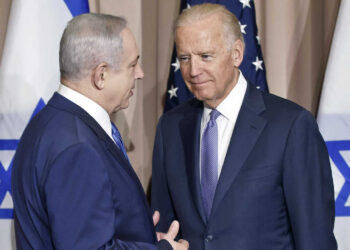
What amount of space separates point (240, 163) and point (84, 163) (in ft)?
2.36

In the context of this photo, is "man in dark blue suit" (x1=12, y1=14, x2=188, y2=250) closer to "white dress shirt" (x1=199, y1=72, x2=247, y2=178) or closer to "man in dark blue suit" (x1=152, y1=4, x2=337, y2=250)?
"man in dark blue suit" (x1=152, y1=4, x2=337, y2=250)

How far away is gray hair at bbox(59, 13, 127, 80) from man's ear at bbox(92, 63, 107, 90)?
1 centimetres

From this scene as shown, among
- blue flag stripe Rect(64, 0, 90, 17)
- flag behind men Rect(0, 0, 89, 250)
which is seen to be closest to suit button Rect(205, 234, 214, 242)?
flag behind men Rect(0, 0, 89, 250)

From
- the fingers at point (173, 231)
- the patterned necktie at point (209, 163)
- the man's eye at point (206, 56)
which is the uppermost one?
the man's eye at point (206, 56)

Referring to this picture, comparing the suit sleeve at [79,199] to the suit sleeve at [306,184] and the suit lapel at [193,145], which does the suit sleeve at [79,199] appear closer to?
the suit lapel at [193,145]

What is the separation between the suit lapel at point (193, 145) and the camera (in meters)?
1.94

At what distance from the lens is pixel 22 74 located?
2520 millimetres

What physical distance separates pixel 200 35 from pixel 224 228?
2.36 ft

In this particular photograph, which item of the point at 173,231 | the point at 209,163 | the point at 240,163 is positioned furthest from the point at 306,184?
the point at 173,231

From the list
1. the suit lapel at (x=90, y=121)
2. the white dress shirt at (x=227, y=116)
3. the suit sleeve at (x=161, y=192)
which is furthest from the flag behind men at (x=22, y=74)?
the suit lapel at (x=90, y=121)

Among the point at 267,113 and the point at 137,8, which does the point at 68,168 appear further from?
the point at 137,8

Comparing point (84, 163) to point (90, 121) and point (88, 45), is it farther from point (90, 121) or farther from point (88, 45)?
point (88, 45)

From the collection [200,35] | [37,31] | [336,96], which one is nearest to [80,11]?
[37,31]

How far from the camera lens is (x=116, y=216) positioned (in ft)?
4.72
